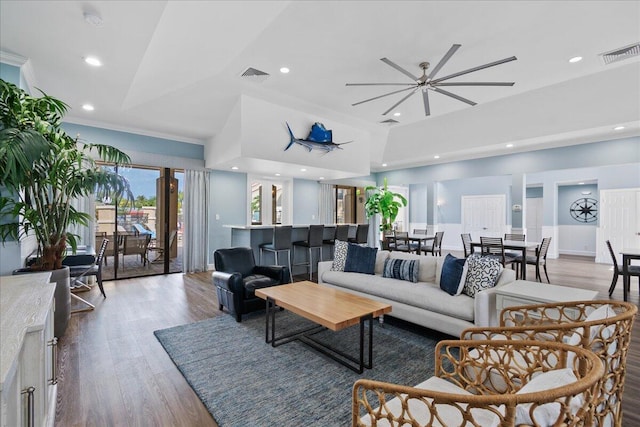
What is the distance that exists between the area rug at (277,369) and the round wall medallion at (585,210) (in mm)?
9397

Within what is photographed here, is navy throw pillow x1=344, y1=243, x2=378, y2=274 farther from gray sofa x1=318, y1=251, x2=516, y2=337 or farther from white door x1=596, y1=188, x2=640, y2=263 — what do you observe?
white door x1=596, y1=188, x2=640, y2=263

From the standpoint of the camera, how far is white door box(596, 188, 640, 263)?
7418 millimetres

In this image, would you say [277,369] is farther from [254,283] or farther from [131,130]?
[131,130]

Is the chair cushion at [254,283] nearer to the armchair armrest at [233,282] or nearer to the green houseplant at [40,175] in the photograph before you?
the armchair armrest at [233,282]

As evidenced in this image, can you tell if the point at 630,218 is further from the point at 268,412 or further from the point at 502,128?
the point at 268,412

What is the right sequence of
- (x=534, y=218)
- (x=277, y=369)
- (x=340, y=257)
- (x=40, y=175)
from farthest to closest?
(x=534, y=218)
(x=340, y=257)
(x=40, y=175)
(x=277, y=369)

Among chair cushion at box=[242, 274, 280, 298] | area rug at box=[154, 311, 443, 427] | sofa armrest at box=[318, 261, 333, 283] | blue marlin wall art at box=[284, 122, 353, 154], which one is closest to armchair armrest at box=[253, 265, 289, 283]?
chair cushion at box=[242, 274, 280, 298]

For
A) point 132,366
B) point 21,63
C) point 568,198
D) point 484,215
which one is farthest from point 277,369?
point 568,198

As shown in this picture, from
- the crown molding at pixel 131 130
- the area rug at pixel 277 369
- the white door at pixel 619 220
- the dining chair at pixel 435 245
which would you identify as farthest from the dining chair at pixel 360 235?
the white door at pixel 619 220

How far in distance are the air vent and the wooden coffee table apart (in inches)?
169

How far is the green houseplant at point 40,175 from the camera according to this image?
2.37 metres

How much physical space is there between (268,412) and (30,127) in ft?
9.99

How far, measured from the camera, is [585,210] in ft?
30.7

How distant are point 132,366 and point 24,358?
4.47 feet
